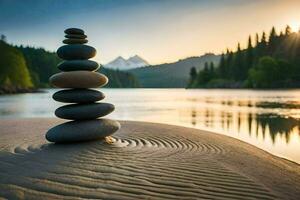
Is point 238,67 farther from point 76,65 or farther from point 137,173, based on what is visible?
point 137,173

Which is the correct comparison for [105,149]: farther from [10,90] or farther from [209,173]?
[10,90]

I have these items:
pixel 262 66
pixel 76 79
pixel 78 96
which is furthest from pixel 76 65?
pixel 262 66

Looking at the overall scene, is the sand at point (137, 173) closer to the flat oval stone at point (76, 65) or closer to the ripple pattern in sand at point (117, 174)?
the ripple pattern in sand at point (117, 174)

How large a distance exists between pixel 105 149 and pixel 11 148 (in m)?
3.20

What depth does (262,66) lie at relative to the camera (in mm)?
140625

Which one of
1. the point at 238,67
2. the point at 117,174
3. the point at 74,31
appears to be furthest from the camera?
the point at 238,67

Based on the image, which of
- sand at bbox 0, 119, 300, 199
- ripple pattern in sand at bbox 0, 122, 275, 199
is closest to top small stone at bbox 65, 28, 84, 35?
sand at bbox 0, 119, 300, 199

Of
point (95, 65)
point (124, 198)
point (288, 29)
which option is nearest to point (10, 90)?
point (95, 65)

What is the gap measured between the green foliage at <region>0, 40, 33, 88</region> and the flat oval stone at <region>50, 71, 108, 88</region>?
343 feet

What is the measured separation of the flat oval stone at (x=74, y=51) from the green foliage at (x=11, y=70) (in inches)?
4103

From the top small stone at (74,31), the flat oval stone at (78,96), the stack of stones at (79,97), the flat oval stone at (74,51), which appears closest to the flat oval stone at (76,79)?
the stack of stones at (79,97)

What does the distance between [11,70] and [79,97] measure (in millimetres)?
107605

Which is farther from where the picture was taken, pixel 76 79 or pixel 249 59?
pixel 249 59

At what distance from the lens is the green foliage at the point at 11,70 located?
11031cm
